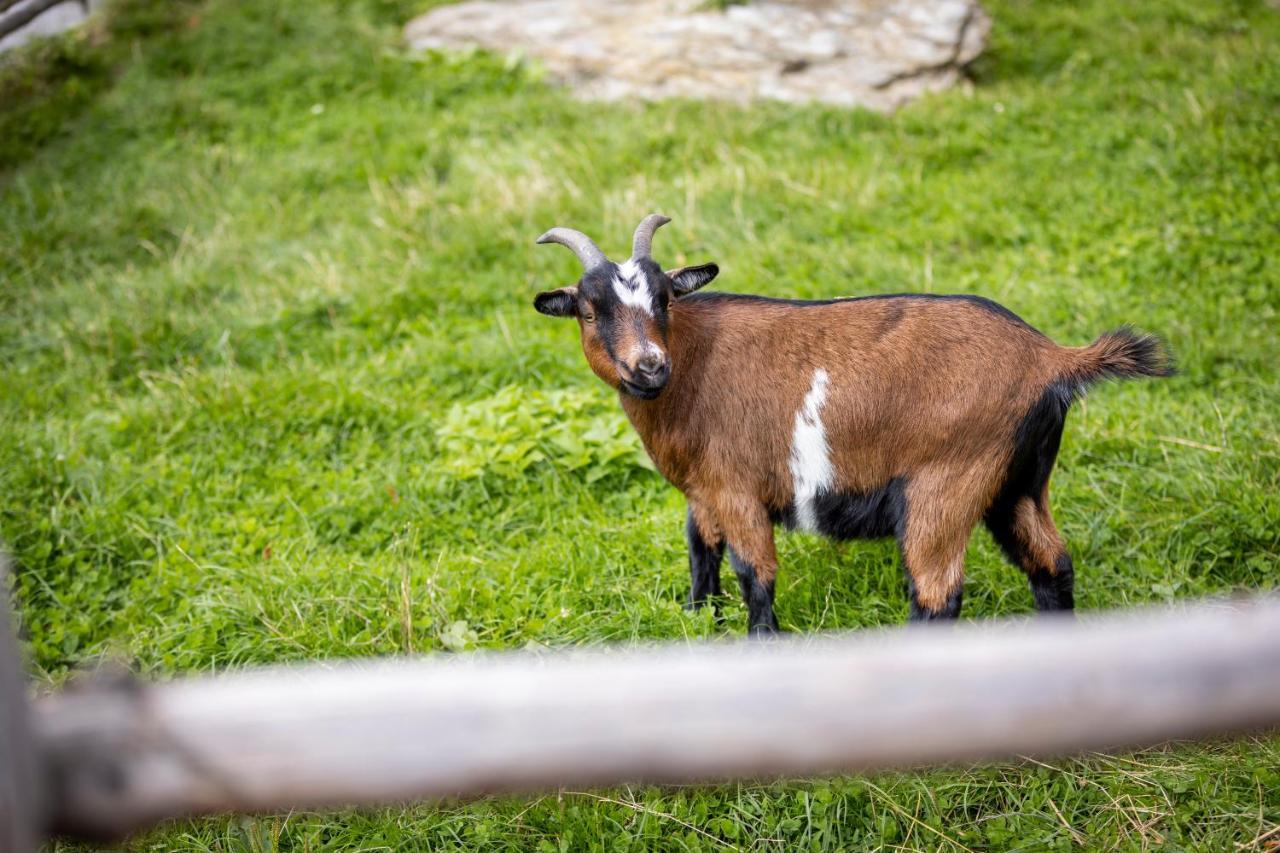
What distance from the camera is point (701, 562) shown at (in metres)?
3.78

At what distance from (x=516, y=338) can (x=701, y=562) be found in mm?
2242

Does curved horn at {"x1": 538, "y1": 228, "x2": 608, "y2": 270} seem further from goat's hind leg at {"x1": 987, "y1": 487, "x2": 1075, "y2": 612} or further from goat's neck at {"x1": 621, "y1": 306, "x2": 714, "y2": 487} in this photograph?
goat's hind leg at {"x1": 987, "y1": 487, "x2": 1075, "y2": 612}

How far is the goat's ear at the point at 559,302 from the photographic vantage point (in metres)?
3.55

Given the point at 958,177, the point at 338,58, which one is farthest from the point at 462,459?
the point at 338,58

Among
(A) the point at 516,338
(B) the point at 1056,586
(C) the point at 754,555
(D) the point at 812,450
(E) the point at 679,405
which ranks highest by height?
(E) the point at 679,405

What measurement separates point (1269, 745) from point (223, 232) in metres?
6.60

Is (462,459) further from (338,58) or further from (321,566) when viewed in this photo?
(338,58)

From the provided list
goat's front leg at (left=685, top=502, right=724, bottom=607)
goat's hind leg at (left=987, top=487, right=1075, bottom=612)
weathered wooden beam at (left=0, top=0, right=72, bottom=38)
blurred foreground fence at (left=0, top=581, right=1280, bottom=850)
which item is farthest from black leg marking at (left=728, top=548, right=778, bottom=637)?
weathered wooden beam at (left=0, top=0, right=72, bottom=38)

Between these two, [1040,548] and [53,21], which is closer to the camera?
[1040,548]

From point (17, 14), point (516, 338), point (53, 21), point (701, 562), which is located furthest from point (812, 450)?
point (53, 21)

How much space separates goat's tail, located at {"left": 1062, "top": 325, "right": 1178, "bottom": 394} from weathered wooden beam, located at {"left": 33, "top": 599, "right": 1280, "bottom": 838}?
2.01 metres

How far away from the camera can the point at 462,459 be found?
4613 mm

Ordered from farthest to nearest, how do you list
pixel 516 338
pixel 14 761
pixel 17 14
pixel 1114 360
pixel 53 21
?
pixel 53 21 → pixel 17 14 → pixel 516 338 → pixel 1114 360 → pixel 14 761

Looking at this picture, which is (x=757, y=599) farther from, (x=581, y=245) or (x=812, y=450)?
(x=581, y=245)
